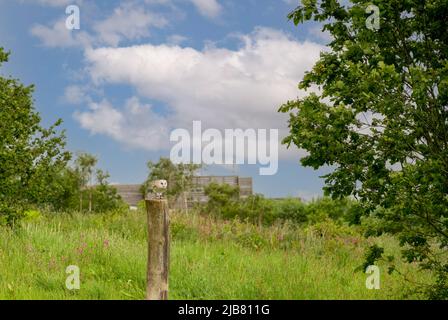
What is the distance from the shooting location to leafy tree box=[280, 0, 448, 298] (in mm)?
7434

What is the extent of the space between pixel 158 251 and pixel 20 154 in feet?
23.4

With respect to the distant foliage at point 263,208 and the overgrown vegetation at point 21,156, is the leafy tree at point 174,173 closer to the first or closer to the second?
the distant foliage at point 263,208

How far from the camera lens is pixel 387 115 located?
25.2ft

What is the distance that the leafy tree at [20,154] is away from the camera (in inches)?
504

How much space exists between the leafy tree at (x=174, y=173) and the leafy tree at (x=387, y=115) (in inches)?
869

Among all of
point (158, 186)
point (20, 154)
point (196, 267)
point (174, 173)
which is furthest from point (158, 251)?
point (174, 173)

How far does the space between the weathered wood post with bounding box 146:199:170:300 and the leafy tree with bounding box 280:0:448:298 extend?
7.27ft

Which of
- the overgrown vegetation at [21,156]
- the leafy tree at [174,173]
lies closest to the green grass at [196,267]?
the overgrown vegetation at [21,156]

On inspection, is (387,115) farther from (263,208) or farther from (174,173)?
(174,173)

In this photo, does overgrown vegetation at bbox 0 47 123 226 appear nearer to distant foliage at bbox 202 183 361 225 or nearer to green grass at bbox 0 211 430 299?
green grass at bbox 0 211 430 299

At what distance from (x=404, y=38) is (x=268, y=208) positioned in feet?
68.0

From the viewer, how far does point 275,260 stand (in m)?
12.1
